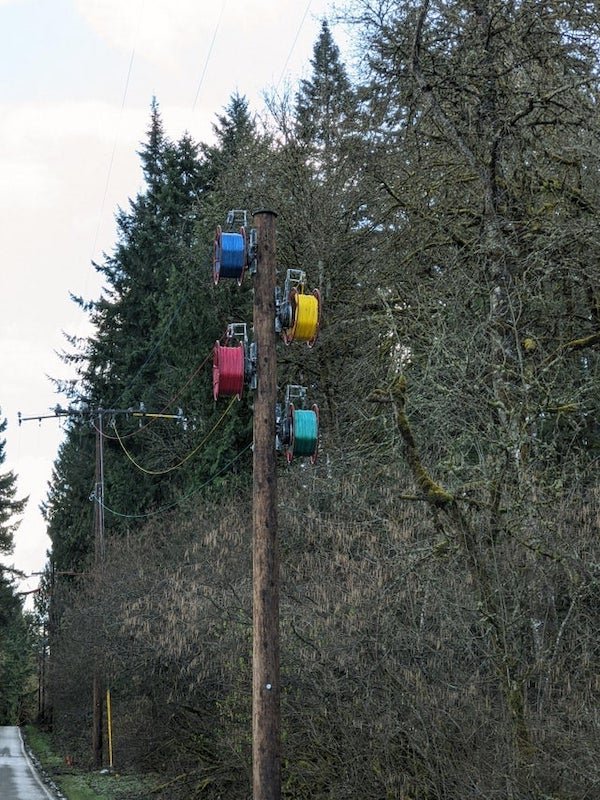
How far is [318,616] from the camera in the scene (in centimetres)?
1193

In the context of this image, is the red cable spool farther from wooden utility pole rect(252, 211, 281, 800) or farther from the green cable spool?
the green cable spool

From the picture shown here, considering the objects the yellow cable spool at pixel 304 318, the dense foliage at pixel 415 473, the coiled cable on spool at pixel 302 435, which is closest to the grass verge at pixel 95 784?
the dense foliage at pixel 415 473

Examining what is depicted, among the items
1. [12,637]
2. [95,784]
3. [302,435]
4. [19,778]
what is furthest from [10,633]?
[302,435]

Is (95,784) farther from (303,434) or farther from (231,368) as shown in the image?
(231,368)

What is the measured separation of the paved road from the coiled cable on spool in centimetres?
1523

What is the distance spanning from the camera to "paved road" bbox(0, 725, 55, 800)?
76.0 ft

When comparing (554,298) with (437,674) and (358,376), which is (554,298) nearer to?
(358,376)

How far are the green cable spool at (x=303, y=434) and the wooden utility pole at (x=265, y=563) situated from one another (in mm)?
281

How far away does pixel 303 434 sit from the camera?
10.5 metres

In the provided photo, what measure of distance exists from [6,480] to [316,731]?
60.0 meters

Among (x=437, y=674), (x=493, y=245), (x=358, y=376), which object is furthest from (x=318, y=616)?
(x=358, y=376)

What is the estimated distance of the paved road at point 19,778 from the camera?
23.2 metres

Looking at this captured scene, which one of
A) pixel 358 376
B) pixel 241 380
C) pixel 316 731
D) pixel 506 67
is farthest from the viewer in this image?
pixel 358 376

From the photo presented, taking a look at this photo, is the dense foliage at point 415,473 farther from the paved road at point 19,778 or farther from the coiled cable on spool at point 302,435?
the paved road at point 19,778
